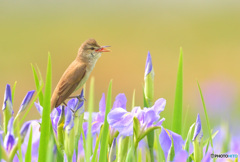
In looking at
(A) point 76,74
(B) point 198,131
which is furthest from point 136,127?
(A) point 76,74

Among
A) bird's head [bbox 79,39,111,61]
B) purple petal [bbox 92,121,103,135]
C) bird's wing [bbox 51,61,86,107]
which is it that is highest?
bird's head [bbox 79,39,111,61]

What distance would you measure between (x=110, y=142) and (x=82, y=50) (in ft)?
2.67

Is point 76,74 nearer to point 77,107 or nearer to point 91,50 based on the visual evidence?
point 91,50

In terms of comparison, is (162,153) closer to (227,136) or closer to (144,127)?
(144,127)

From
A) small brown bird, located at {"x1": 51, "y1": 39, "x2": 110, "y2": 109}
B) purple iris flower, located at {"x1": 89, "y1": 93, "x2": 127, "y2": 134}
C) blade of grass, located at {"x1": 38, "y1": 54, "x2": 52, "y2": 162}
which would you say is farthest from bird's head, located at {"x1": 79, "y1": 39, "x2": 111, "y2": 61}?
blade of grass, located at {"x1": 38, "y1": 54, "x2": 52, "y2": 162}

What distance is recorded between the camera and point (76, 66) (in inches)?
63.4

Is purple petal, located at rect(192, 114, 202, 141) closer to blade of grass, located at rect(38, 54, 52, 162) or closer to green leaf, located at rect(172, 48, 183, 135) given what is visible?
green leaf, located at rect(172, 48, 183, 135)

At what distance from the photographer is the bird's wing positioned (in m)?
1.26

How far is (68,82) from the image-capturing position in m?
1.34

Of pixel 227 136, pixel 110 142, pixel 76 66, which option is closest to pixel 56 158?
pixel 110 142

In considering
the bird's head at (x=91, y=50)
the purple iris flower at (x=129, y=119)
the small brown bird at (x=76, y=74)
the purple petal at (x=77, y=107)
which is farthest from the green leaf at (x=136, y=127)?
the bird's head at (x=91, y=50)

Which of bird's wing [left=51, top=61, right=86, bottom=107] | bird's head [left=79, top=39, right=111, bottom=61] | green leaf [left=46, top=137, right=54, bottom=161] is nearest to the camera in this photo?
green leaf [left=46, top=137, right=54, bottom=161]

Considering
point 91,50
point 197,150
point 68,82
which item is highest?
point 91,50

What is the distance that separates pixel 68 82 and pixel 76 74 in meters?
0.18
